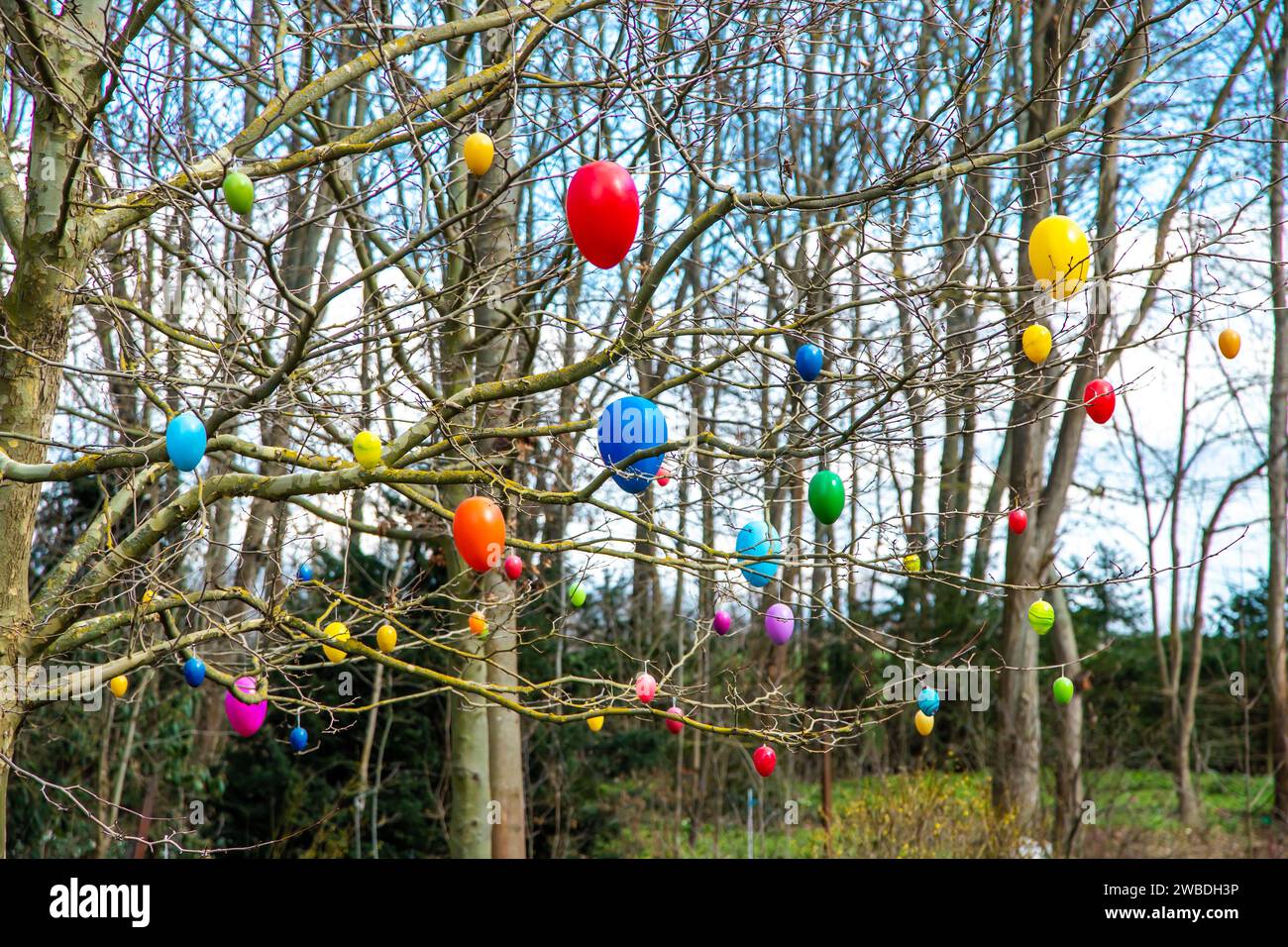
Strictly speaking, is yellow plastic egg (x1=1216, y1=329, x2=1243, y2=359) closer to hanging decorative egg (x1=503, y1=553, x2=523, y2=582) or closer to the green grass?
hanging decorative egg (x1=503, y1=553, x2=523, y2=582)

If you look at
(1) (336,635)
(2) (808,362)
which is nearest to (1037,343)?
(2) (808,362)

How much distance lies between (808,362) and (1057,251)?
893 mm

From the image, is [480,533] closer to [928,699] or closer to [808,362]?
[808,362]

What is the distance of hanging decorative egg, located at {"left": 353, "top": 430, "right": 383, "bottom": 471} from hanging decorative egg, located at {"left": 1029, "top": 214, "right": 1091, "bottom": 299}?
2249mm

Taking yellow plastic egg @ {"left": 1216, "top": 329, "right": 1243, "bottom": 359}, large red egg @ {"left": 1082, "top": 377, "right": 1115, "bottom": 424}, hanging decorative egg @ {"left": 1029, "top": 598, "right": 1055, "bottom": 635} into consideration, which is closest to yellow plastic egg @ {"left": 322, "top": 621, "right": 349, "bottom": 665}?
hanging decorative egg @ {"left": 1029, "top": 598, "right": 1055, "bottom": 635}

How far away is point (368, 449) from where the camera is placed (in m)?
3.75

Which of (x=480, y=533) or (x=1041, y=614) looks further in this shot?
(x=1041, y=614)

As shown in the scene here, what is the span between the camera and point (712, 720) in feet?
39.2

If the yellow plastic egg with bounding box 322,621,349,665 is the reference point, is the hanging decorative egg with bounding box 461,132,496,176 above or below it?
above

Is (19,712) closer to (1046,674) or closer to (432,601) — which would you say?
(432,601)

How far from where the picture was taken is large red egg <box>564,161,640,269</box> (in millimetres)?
3303

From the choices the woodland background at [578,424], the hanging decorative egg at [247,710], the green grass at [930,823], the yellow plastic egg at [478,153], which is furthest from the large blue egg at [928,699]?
the green grass at [930,823]

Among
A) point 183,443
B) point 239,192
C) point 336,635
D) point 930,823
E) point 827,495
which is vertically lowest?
point 930,823

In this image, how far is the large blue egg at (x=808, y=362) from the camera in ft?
12.4
